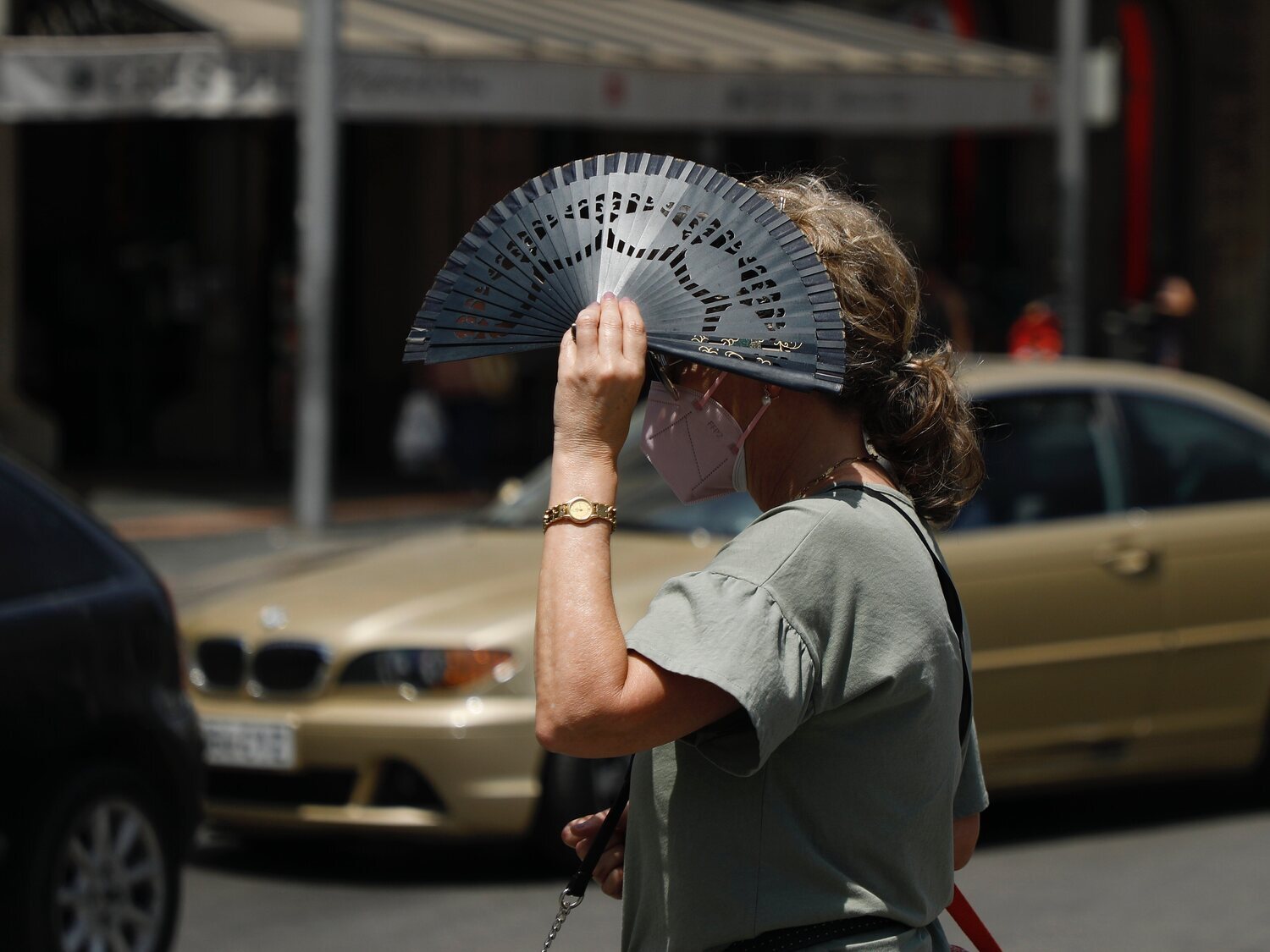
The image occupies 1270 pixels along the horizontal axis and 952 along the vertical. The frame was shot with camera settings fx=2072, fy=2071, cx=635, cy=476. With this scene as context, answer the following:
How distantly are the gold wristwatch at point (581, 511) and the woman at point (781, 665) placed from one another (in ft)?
0.04

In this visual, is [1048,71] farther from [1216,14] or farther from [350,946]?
[350,946]

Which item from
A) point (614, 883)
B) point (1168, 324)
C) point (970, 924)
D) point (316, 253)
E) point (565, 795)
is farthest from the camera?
point (1168, 324)

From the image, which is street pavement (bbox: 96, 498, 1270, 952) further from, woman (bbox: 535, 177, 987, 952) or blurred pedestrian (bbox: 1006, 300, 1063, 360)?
blurred pedestrian (bbox: 1006, 300, 1063, 360)

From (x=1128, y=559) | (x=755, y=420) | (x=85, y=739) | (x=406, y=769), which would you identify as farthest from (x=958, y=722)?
(x=1128, y=559)

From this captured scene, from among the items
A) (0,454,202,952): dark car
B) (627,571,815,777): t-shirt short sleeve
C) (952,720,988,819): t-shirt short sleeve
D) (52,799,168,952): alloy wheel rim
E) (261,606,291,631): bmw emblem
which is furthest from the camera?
(261,606,291,631): bmw emblem

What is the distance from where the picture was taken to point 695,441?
2219mm

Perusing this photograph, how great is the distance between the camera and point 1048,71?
704 inches

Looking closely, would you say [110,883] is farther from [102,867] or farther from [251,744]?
[251,744]

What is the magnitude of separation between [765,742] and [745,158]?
22.0 m

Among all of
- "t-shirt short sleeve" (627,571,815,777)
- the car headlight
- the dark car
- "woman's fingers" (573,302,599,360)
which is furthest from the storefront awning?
"t-shirt short sleeve" (627,571,815,777)

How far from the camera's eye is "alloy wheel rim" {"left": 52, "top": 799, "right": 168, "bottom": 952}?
16.1 ft

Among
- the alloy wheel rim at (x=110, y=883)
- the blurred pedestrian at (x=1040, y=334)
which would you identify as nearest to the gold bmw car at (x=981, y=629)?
the alloy wheel rim at (x=110, y=883)

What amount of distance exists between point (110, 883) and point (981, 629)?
9.22 feet

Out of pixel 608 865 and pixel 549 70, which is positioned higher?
pixel 608 865
